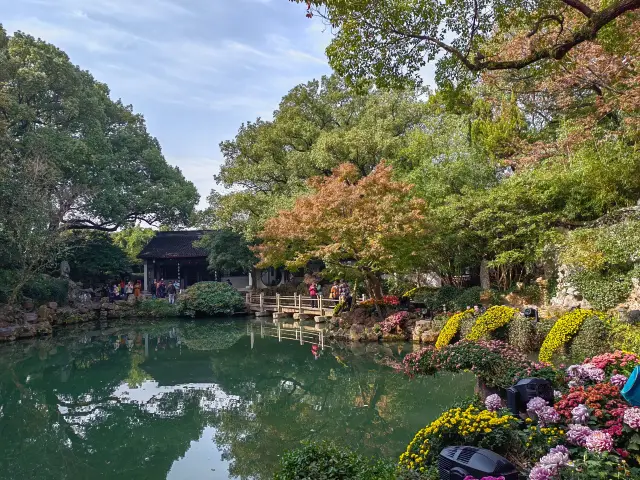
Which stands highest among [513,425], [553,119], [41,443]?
[553,119]

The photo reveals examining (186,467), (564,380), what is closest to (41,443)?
(186,467)

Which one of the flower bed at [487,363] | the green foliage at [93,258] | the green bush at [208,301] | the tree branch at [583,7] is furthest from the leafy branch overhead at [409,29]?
the green foliage at [93,258]

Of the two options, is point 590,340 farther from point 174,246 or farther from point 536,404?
point 174,246

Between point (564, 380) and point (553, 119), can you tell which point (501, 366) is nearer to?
point (564, 380)

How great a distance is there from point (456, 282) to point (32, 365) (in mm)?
11879

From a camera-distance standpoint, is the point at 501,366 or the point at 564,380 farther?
the point at 501,366

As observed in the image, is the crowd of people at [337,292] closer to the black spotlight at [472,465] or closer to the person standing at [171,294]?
the person standing at [171,294]

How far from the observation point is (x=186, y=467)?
5574 millimetres

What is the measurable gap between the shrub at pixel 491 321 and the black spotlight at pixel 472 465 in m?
6.16

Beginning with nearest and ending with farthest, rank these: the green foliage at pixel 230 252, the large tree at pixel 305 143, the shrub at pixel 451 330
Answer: the shrub at pixel 451 330, the large tree at pixel 305 143, the green foliage at pixel 230 252

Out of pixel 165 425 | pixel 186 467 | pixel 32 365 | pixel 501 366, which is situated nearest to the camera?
pixel 501 366

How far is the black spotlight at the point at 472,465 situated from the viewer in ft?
9.93

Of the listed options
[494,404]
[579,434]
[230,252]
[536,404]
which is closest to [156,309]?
[230,252]

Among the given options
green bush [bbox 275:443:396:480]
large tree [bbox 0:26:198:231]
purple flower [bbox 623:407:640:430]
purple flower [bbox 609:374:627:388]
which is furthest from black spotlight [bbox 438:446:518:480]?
large tree [bbox 0:26:198:231]
